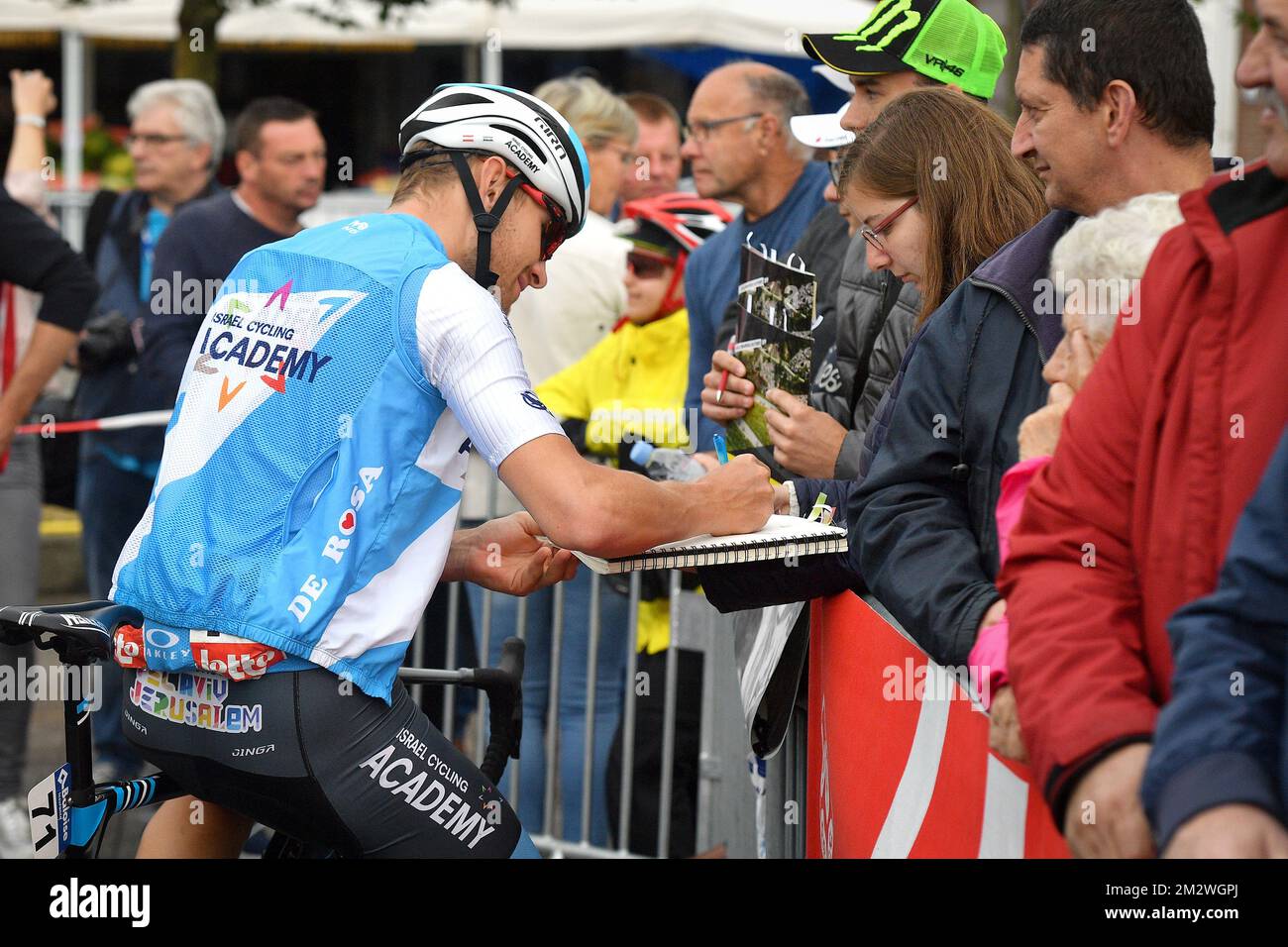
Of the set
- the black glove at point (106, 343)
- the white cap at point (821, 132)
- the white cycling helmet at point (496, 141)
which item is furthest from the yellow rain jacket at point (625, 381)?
the white cycling helmet at point (496, 141)

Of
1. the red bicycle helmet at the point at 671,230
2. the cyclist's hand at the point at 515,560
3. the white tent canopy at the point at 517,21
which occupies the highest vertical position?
the white tent canopy at the point at 517,21

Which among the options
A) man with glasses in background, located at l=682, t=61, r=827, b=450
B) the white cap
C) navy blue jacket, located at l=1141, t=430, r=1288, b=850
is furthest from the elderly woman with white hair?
man with glasses in background, located at l=682, t=61, r=827, b=450

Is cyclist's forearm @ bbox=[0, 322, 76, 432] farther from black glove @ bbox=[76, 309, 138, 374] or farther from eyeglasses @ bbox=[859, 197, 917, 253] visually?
eyeglasses @ bbox=[859, 197, 917, 253]

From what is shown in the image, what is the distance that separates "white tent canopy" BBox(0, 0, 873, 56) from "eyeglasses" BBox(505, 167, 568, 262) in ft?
28.5

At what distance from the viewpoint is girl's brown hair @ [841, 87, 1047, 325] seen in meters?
3.42

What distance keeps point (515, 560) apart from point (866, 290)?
1.27 m

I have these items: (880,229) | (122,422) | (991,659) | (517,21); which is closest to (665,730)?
(880,229)

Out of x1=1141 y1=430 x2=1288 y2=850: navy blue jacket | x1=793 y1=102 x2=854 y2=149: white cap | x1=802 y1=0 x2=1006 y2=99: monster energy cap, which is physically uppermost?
x1=802 y1=0 x2=1006 y2=99: monster energy cap

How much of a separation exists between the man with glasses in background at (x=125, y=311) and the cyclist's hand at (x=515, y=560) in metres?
3.39

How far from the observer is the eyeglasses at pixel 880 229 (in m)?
3.49

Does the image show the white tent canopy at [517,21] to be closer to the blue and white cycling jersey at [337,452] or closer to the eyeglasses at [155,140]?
the eyeglasses at [155,140]

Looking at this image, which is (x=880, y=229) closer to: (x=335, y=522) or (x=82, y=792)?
(x=335, y=522)

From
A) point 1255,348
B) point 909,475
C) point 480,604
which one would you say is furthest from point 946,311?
point 480,604

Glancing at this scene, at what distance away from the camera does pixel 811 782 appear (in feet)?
12.0
